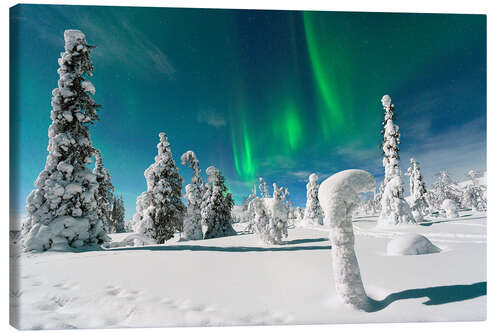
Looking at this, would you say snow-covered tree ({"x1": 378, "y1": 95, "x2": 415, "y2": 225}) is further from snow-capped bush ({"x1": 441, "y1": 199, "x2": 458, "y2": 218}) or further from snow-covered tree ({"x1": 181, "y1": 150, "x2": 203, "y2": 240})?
snow-covered tree ({"x1": 181, "y1": 150, "x2": 203, "y2": 240})

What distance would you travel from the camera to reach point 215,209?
68.1ft

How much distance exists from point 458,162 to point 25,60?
12.0 m

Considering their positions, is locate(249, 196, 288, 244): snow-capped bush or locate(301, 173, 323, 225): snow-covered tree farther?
locate(301, 173, 323, 225): snow-covered tree

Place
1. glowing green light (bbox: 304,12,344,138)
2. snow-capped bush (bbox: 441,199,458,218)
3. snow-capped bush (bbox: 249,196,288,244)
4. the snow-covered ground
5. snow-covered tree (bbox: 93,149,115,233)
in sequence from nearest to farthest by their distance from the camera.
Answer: the snow-covered ground
glowing green light (bbox: 304,12,344,138)
snow-capped bush (bbox: 249,196,288,244)
snow-covered tree (bbox: 93,149,115,233)
snow-capped bush (bbox: 441,199,458,218)

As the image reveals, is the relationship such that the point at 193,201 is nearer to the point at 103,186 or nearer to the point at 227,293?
the point at 103,186

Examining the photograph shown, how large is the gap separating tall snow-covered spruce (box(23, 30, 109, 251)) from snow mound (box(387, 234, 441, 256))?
8823 millimetres

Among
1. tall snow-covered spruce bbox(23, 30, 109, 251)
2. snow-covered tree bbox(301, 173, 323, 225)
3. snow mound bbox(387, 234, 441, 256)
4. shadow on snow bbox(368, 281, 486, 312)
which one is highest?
tall snow-covered spruce bbox(23, 30, 109, 251)

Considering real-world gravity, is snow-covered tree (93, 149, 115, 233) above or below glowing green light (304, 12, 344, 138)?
below

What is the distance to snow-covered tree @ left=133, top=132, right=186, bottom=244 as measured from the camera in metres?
14.4

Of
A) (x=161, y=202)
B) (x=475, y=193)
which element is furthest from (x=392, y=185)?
(x=161, y=202)

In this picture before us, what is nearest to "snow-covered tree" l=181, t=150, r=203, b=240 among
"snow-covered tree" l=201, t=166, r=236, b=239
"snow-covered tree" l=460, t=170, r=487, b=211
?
"snow-covered tree" l=201, t=166, r=236, b=239

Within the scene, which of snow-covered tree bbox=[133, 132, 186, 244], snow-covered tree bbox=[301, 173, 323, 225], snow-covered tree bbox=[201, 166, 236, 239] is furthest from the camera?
snow-covered tree bbox=[301, 173, 323, 225]

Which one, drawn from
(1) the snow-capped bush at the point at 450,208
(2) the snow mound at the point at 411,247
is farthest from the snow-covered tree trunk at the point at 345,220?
(1) the snow-capped bush at the point at 450,208

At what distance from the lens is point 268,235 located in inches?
383
